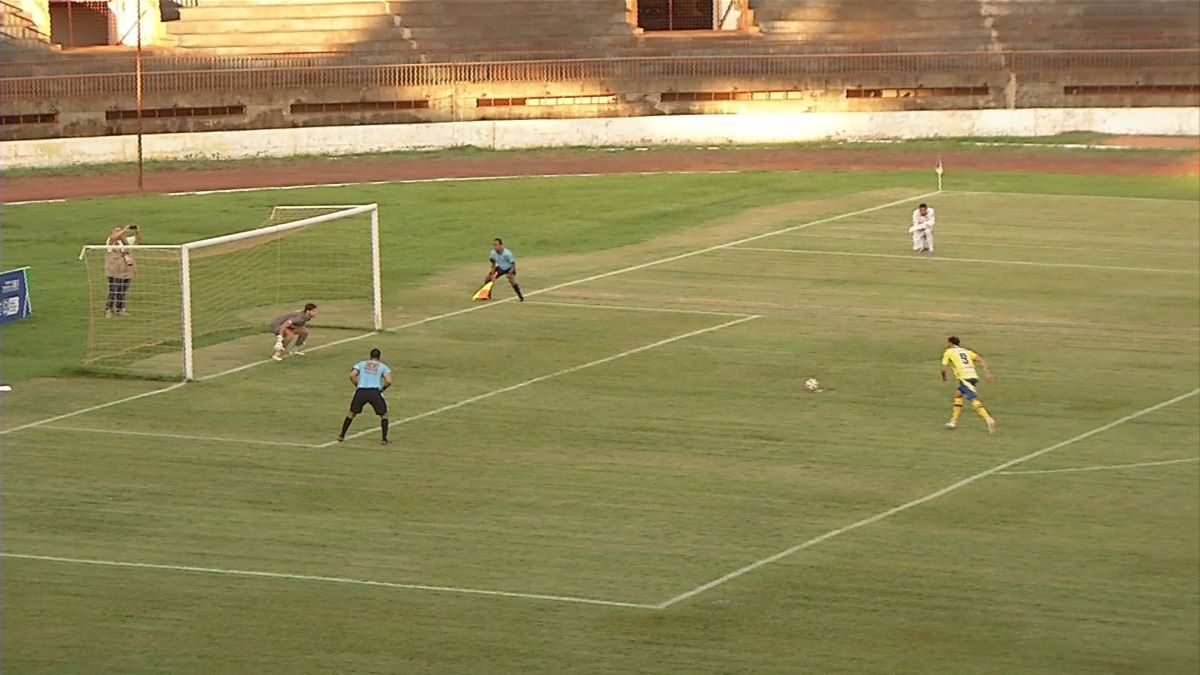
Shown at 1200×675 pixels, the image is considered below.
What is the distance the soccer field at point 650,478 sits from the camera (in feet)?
73.0

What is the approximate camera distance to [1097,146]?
65.8 m

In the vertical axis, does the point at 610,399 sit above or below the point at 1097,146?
below

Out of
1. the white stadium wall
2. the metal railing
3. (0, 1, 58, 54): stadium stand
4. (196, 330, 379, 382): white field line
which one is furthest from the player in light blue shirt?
(0, 1, 58, 54): stadium stand

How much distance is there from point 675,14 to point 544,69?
14.2 metres

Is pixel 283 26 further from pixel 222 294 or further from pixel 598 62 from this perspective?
pixel 222 294

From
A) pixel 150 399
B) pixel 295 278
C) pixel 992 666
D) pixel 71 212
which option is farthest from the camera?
pixel 71 212

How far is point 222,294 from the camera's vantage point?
42.2 m

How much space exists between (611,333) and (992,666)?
1869cm

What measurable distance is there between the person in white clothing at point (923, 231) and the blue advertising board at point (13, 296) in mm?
20023

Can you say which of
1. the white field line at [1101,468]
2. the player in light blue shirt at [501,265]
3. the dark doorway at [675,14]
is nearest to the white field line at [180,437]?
the white field line at [1101,468]

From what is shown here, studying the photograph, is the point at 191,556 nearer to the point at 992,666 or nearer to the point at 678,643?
the point at 678,643

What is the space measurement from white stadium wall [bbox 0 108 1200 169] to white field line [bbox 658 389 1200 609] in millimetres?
34068

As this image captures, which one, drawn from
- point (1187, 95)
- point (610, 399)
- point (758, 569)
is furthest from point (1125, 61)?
point (758, 569)

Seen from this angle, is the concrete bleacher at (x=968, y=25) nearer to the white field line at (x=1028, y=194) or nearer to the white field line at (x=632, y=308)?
the white field line at (x=1028, y=194)
